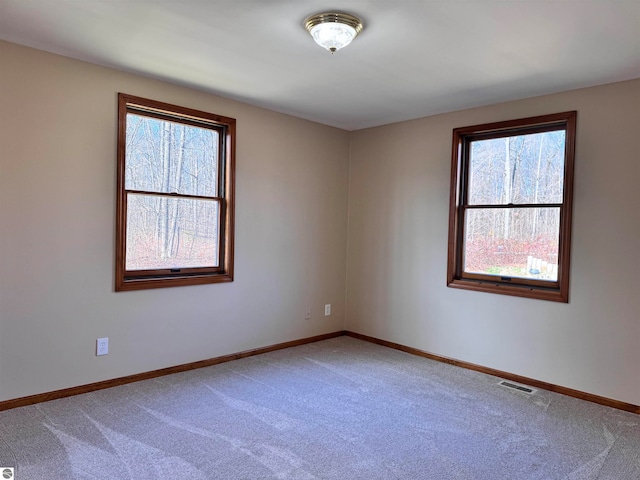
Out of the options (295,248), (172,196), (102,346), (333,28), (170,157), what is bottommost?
(102,346)

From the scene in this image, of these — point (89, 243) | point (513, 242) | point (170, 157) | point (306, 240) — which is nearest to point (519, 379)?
point (513, 242)

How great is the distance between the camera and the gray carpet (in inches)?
88.4

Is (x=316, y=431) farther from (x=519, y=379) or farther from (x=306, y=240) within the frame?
(x=306, y=240)

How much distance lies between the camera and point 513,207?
3742 mm

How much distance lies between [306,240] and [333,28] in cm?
260

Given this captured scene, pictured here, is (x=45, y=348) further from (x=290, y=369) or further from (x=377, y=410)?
(x=377, y=410)

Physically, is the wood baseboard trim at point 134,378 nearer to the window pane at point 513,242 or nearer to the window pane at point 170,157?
the window pane at point 170,157

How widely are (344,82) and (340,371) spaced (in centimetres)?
247

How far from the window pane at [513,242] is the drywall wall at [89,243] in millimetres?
1927

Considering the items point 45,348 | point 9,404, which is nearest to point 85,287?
point 45,348

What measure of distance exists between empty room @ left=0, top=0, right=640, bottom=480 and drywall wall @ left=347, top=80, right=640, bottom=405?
18 mm

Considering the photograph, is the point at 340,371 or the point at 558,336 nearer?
the point at 558,336

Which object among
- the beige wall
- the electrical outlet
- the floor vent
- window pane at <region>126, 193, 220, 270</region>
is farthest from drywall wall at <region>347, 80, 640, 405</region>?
the electrical outlet

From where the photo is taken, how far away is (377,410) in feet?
9.85
